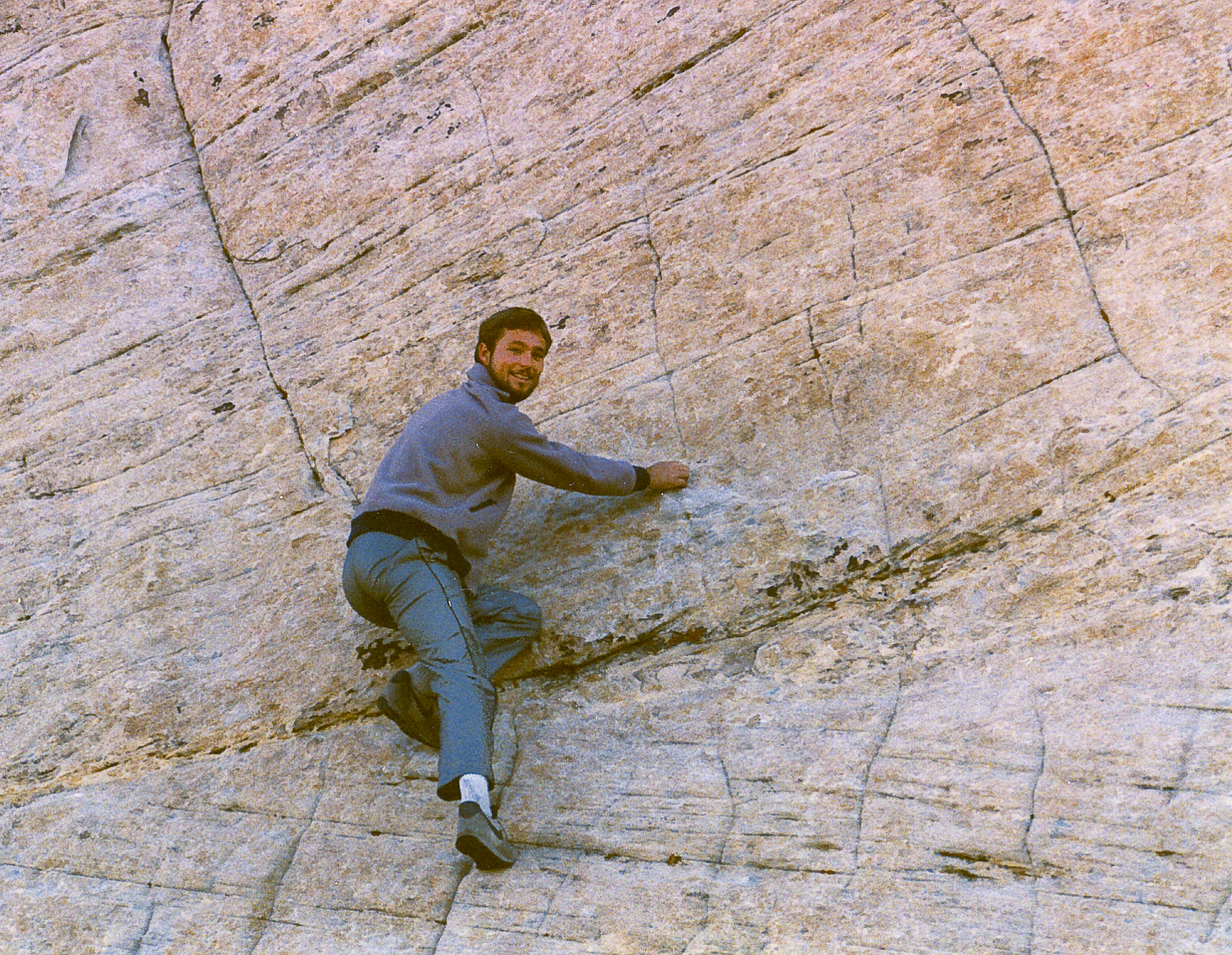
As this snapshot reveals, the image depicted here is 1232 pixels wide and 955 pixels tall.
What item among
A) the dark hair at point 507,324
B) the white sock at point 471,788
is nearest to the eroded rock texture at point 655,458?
the white sock at point 471,788

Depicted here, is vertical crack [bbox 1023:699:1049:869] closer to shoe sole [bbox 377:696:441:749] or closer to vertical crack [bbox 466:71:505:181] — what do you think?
shoe sole [bbox 377:696:441:749]

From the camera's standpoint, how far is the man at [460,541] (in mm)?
5445

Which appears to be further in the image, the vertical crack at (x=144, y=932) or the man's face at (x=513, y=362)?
the man's face at (x=513, y=362)

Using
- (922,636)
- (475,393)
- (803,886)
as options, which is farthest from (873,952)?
(475,393)

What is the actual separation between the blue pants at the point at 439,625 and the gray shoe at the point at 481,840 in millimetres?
118

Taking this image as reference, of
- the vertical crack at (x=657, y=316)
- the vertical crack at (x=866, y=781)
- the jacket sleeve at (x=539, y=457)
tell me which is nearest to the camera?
Result: the vertical crack at (x=866, y=781)

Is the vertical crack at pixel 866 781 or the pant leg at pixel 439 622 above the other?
the pant leg at pixel 439 622

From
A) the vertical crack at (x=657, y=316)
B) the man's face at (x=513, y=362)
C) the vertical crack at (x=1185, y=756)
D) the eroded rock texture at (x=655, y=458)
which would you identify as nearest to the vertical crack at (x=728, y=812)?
the eroded rock texture at (x=655, y=458)

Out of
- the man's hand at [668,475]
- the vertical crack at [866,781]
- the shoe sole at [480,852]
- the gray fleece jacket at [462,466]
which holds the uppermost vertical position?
the gray fleece jacket at [462,466]

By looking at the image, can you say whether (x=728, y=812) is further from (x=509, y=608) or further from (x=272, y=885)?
Result: (x=272, y=885)

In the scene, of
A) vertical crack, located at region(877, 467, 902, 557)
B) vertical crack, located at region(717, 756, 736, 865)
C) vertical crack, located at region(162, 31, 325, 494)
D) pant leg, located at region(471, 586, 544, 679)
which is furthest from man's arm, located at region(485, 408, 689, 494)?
vertical crack, located at region(162, 31, 325, 494)

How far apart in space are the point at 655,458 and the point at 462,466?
1.55 m

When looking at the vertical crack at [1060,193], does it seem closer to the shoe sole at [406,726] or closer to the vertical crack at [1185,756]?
the vertical crack at [1185,756]

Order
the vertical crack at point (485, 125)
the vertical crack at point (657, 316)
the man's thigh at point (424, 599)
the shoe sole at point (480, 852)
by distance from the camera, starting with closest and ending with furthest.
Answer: the shoe sole at point (480, 852)
the man's thigh at point (424, 599)
the vertical crack at point (657, 316)
the vertical crack at point (485, 125)
